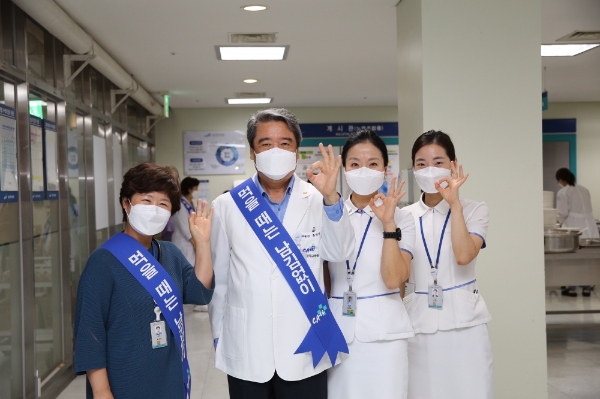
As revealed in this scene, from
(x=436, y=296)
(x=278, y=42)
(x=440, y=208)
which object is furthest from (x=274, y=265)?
(x=278, y=42)

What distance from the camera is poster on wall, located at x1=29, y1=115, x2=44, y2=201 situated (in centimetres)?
463

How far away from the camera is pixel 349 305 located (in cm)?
234

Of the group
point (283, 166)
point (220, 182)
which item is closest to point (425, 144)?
point (283, 166)

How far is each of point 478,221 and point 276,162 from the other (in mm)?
1015

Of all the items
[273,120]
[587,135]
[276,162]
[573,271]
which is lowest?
[573,271]

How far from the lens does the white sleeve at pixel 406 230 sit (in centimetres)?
250

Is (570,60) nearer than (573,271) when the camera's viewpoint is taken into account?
No

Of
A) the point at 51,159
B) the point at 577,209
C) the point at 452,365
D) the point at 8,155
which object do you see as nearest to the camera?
the point at 452,365

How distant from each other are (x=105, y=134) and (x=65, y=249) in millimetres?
2284

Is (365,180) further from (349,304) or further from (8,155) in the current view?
(8,155)

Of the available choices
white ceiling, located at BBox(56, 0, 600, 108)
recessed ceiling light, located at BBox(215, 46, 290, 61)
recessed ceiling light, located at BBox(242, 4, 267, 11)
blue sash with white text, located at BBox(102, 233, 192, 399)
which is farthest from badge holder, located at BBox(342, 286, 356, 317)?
recessed ceiling light, located at BBox(215, 46, 290, 61)

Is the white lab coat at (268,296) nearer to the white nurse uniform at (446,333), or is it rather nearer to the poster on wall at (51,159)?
the white nurse uniform at (446,333)

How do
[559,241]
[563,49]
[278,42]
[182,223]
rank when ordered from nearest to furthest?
1. [559,241]
2. [278,42]
3. [563,49]
4. [182,223]

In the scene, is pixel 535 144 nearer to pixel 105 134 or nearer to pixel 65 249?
pixel 65 249
